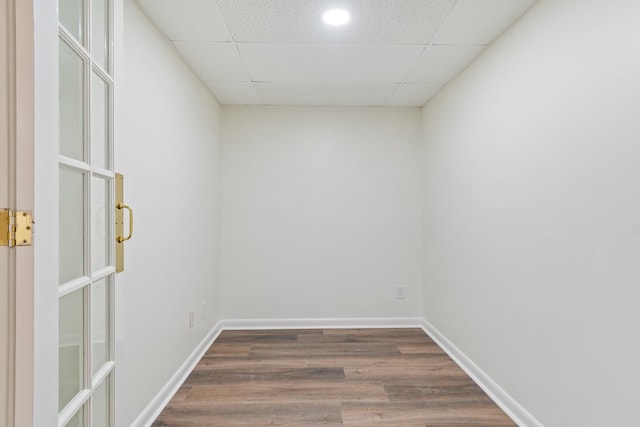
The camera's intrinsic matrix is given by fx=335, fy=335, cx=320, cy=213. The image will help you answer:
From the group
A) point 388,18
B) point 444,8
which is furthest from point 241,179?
point 444,8

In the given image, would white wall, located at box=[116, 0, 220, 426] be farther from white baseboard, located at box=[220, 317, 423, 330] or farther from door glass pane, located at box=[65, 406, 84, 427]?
white baseboard, located at box=[220, 317, 423, 330]

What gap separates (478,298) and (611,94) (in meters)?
1.42

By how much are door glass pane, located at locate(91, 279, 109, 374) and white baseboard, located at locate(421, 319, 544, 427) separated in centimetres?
199

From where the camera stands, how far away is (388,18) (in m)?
1.82

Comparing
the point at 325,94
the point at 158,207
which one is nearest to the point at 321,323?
the point at 158,207

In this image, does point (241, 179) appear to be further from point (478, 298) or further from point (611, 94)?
point (611, 94)

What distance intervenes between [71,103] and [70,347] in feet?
2.38

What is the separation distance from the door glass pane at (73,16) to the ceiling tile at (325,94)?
1.77 meters

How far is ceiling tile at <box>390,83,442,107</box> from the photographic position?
2.78 metres

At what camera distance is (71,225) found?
39.4 inches

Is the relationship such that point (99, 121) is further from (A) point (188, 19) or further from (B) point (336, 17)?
(B) point (336, 17)

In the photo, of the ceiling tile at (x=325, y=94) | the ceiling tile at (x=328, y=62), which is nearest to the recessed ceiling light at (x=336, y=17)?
the ceiling tile at (x=328, y=62)

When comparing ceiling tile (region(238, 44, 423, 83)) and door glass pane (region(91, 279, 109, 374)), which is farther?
ceiling tile (region(238, 44, 423, 83))

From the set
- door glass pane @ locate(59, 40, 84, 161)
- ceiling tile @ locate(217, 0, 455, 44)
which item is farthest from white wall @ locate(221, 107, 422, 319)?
door glass pane @ locate(59, 40, 84, 161)
